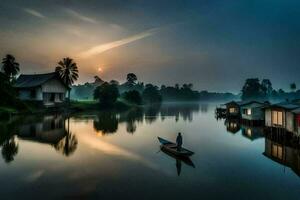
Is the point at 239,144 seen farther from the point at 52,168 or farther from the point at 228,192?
the point at 52,168

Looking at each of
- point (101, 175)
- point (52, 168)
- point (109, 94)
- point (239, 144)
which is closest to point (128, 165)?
point (101, 175)

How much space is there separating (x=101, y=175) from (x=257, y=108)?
43508 mm

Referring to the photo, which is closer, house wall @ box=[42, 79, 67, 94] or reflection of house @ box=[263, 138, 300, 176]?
reflection of house @ box=[263, 138, 300, 176]

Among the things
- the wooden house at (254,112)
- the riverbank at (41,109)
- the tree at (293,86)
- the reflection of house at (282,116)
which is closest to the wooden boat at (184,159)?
the reflection of house at (282,116)

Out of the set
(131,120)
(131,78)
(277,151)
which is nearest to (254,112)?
(277,151)

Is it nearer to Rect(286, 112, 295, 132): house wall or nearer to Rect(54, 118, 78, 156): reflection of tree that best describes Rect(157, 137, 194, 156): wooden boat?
Rect(54, 118, 78, 156): reflection of tree

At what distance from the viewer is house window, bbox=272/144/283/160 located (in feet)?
84.4

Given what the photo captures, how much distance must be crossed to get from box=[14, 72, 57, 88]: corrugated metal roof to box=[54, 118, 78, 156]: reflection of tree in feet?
143

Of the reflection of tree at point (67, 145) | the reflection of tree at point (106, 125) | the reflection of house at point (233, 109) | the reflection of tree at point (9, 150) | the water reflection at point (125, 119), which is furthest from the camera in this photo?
the reflection of house at point (233, 109)

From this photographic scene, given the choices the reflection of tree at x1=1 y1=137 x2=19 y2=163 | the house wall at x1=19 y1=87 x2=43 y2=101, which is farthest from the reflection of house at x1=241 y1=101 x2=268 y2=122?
the house wall at x1=19 y1=87 x2=43 y2=101

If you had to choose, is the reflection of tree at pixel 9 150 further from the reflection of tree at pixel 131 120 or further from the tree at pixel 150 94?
the tree at pixel 150 94

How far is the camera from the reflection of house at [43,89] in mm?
72312

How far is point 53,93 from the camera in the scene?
77.2 m

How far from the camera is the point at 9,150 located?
85.0ft
